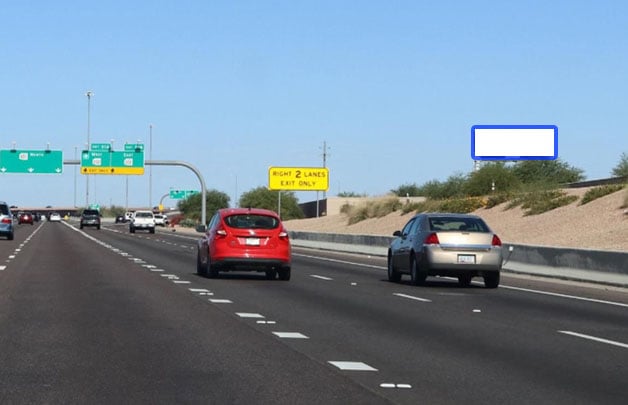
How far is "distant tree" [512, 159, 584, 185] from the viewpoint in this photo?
308 ft

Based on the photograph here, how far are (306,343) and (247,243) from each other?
45.0ft

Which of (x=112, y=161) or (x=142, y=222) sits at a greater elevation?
(x=112, y=161)

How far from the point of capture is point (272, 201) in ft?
485

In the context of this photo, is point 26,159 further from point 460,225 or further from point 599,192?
point 460,225

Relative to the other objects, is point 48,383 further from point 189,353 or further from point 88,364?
point 189,353

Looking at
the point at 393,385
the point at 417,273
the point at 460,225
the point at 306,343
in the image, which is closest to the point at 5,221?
the point at 417,273

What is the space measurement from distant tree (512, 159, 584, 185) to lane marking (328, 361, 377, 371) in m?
80.4

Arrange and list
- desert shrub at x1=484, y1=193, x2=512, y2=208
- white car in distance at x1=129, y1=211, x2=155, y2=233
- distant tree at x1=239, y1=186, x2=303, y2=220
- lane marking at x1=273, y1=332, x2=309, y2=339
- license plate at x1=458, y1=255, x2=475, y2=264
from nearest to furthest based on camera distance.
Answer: lane marking at x1=273, y1=332, x2=309, y2=339
license plate at x1=458, y1=255, x2=475, y2=264
desert shrub at x1=484, y1=193, x2=512, y2=208
white car in distance at x1=129, y1=211, x2=155, y2=233
distant tree at x1=239, y1=186, x2=303, y2=220

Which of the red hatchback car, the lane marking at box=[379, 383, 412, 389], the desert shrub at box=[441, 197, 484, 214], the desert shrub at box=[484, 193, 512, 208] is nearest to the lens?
the lane marking at box=[379, 383, 412, 389]

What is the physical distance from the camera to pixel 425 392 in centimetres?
1100

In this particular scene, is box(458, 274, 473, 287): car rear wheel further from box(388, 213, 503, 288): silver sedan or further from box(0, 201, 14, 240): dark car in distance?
box(0, 201, 14, 240): dark car in distance

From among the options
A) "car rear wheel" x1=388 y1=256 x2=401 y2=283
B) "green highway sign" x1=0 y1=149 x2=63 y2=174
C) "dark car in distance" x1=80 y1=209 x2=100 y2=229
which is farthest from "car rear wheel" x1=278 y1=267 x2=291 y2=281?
"dark car in distance" x1=80 y1=209 x2=100 y2=229

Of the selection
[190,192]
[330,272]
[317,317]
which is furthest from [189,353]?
[190,192]

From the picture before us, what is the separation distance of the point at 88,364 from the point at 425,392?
357 centimetres
